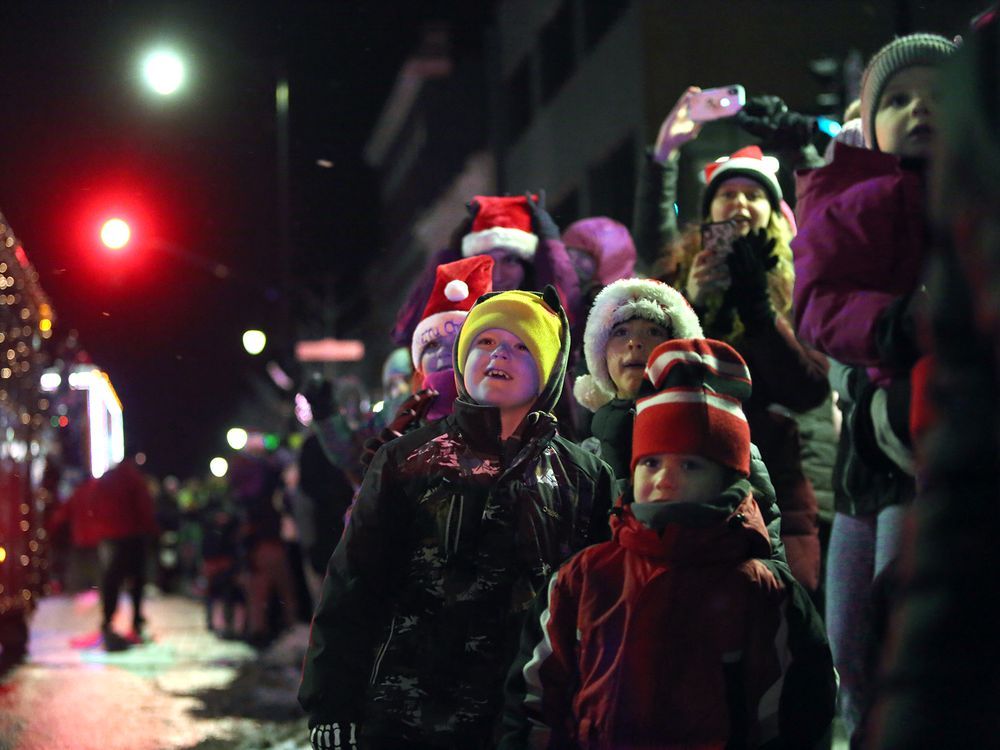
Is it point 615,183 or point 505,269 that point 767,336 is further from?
point 615,183

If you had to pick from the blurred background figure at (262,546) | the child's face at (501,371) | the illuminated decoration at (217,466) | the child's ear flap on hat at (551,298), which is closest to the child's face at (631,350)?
the child's ear flap on hat at (551,298)

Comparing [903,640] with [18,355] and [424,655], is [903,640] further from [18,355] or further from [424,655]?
[18,355]

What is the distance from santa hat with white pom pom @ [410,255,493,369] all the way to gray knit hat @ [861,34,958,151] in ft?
5.85

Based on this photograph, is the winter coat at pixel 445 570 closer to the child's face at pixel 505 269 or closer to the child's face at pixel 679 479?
the child's face at pixel 679 479

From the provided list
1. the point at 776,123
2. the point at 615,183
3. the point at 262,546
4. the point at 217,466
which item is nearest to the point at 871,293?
the point at 776,123

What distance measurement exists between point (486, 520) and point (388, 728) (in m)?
0.59

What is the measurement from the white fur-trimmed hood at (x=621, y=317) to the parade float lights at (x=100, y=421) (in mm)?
11039

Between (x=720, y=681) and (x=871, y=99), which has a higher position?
(x=871, y=99)

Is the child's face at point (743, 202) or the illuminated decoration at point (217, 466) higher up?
the illuminated decoration at point (217, 466)

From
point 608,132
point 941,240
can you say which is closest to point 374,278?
point 608,132

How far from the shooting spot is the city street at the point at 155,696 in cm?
869

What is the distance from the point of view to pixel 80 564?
23359 millimetres

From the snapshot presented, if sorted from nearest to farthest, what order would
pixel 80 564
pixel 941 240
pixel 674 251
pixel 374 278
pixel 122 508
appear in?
1. pixel 941 240
2. pixel 674 251
3. pixel 122 508
4. pixel 80 564
5. pixel 374 278

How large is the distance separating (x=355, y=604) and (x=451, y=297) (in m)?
1.73
